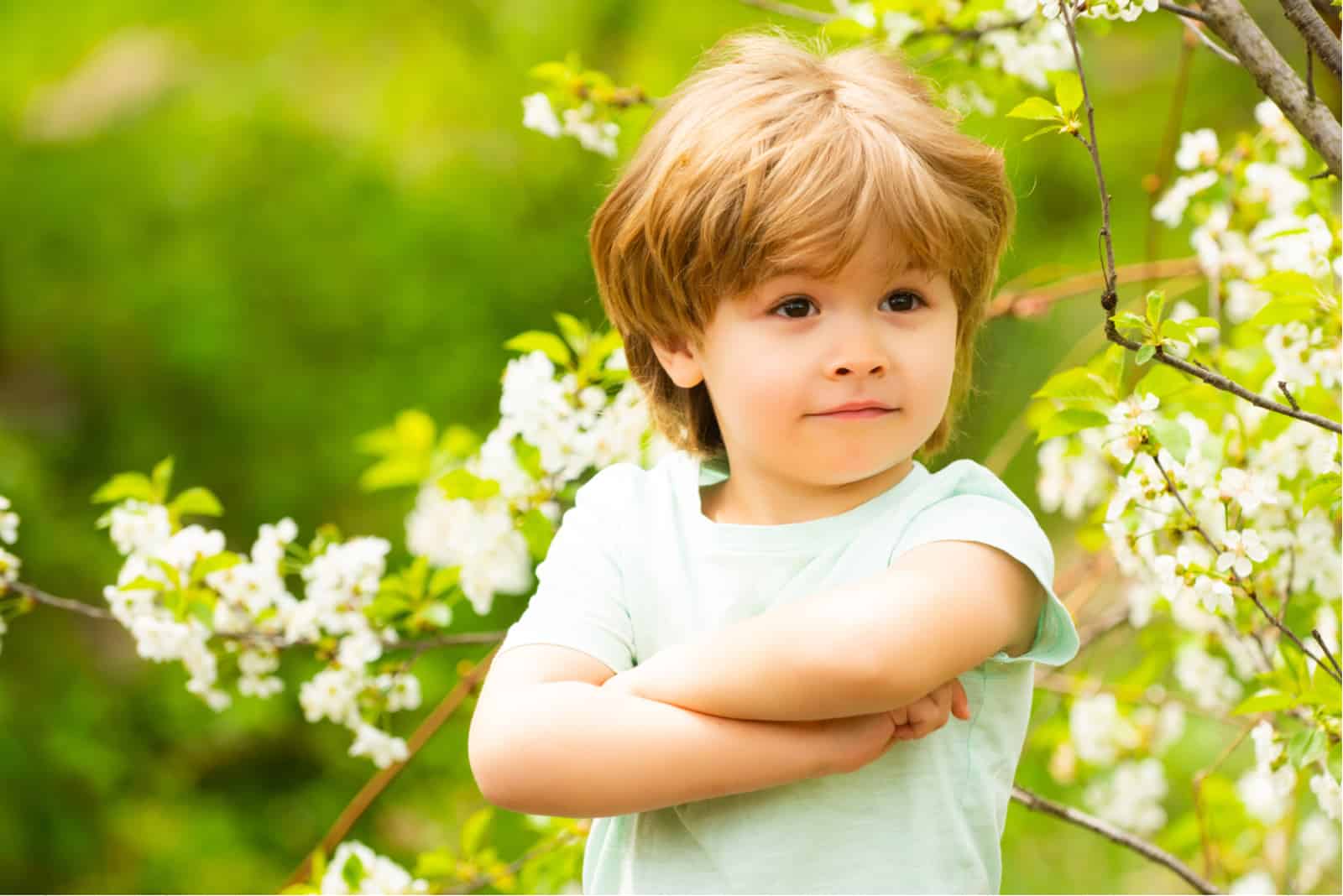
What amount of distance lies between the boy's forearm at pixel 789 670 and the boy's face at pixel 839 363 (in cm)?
13

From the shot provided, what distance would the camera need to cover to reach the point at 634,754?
42.2 inches

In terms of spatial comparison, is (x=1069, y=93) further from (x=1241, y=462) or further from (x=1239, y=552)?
(x=1241, y=462)

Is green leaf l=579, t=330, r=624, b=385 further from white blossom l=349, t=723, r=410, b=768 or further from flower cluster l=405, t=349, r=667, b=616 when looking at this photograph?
white blossom l=349, t=723, r=410, b=768

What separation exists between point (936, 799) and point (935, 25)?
1.11 metres

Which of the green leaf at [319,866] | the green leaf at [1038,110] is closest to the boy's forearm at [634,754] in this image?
the green leaf at [1038,110]

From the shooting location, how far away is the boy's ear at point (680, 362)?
4.24 feet

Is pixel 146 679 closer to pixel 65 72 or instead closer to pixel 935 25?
pixel 65 72

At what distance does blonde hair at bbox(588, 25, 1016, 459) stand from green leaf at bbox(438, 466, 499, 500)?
426 mm

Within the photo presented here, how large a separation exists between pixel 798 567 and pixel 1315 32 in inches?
24.9

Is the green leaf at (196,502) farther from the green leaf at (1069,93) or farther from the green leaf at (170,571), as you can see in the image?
the green leaf at (1069,93)

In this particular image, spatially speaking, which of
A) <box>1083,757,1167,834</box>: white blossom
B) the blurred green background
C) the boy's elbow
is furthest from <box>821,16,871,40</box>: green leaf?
the blurred green background

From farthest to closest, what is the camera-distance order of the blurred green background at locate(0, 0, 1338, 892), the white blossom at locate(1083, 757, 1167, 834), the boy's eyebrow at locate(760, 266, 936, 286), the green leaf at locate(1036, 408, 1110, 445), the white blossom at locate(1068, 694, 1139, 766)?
the blurred green background at locate(0, 0, 1338, 892)
the white blossom at locate(1083, 757, 1167, 834)
the white blossom at locate(1068, 694, 1139, 766)
the green leaf at locate(1036, 408, 1110, 445)
the boy's eyebrow at locate(760, 266, 936, 286)

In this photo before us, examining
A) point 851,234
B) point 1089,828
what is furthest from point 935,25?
point 1089,828

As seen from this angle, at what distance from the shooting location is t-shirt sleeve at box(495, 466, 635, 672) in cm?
119
